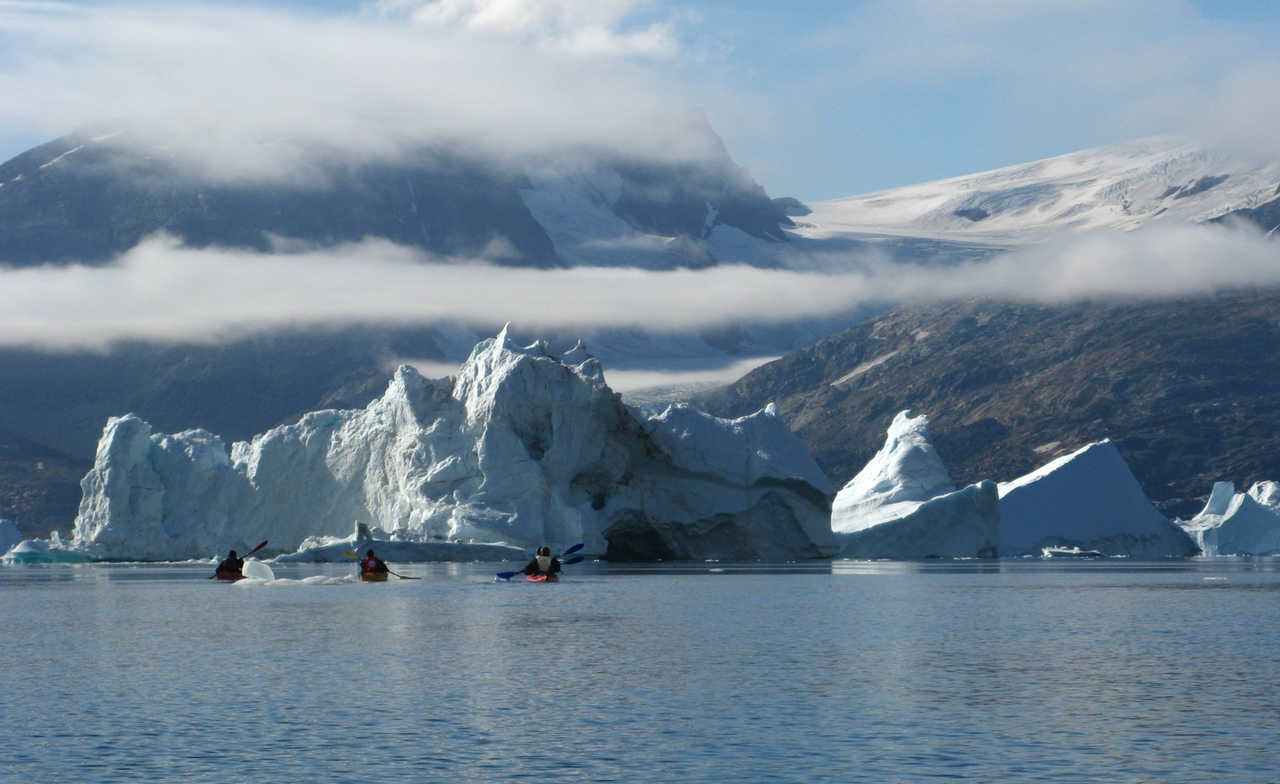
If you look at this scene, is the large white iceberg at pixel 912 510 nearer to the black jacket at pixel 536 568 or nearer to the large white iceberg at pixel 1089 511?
the large white iceberg at pixel 1089 511

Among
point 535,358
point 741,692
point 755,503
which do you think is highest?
point 535,358

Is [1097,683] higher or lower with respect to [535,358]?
lower

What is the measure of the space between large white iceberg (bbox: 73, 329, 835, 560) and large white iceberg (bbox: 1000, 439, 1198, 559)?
2914 cm

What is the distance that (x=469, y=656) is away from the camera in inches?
1329

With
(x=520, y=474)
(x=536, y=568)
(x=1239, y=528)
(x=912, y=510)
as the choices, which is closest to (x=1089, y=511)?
(x=1239, y=528)

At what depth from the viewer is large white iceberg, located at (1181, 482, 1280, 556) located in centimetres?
11762

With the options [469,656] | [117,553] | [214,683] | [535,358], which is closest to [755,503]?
[535,358]

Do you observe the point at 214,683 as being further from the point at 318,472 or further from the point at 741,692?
→ the point at 318,472

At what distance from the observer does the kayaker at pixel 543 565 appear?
63344mm

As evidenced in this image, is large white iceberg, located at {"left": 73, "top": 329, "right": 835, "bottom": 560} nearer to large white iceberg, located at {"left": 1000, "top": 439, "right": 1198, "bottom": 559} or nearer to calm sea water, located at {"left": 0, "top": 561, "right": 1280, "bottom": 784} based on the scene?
calm sea water, located at {"left": 0, "top": 561, "right": 1280, "bottom": 784}

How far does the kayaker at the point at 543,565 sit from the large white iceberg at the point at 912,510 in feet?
107

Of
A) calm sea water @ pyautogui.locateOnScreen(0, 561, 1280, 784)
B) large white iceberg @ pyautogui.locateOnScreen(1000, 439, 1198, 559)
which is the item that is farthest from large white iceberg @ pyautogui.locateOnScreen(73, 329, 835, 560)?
large white iceberg @ pyautogui.locateOnScreen(1000, 439, 1198, 559)

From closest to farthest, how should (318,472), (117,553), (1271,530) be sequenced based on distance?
(318,472) < (117,553) < (1271,530)

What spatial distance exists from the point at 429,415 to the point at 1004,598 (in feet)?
111
